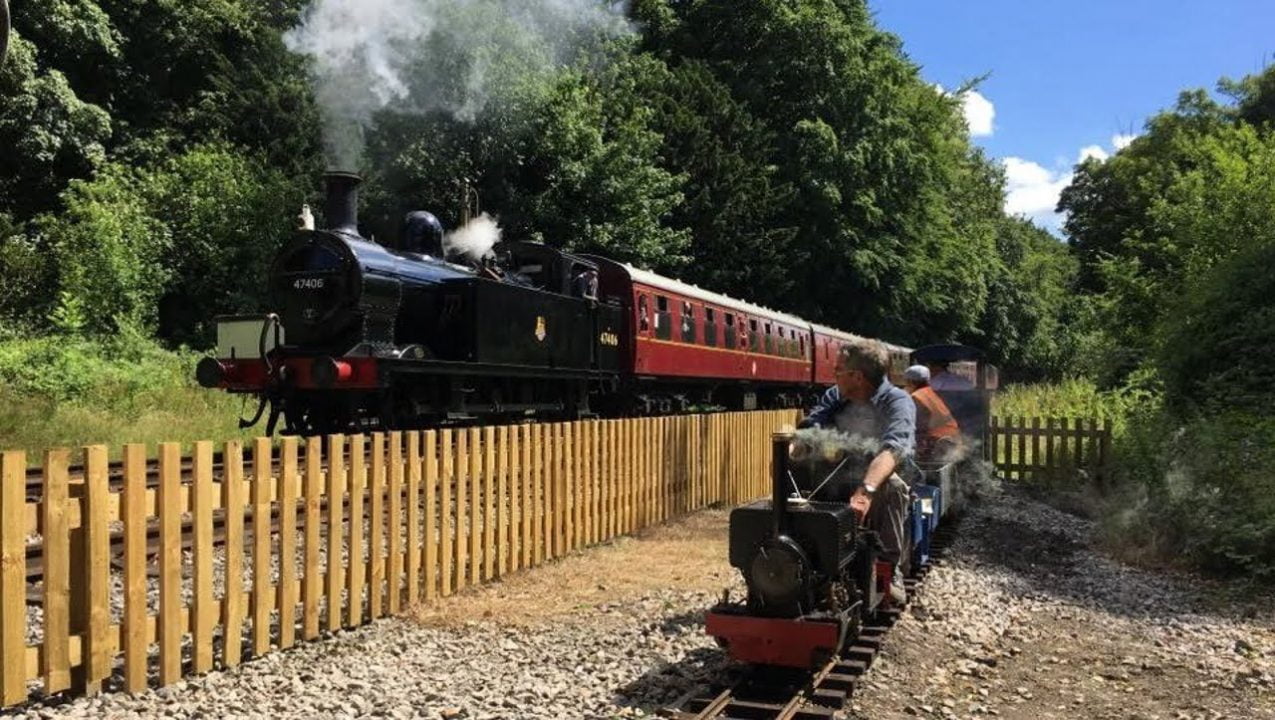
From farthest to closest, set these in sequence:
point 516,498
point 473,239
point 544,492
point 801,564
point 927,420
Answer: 1. point 473,239
2. point 927,420
3. point 544,492
4. point 516,498
5. point 801,564

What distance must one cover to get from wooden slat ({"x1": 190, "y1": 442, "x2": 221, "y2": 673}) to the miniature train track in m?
2.20

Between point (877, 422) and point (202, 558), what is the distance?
3.42m

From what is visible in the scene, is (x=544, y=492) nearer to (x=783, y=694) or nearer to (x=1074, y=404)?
(x=783, y=694)

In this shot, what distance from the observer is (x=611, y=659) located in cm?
517

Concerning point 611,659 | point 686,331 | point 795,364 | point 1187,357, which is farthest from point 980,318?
point 611,659

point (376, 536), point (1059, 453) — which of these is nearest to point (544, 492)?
point (376, 536)

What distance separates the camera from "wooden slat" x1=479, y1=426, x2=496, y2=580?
22.9 ft

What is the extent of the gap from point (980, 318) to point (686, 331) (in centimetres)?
3344

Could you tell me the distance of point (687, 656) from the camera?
5.26 metres

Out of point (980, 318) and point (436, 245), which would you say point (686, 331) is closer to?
point (436, 245)

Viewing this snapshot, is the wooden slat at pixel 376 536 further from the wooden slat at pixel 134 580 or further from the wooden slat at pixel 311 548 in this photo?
the wooden slat at pixel 134 580

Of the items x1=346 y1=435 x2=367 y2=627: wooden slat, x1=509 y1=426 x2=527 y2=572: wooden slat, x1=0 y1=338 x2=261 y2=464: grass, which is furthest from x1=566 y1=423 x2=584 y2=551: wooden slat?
x1=0 y1=338 x2=261 y2=464: grass

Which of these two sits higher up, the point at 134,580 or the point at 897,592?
the point at 134,580

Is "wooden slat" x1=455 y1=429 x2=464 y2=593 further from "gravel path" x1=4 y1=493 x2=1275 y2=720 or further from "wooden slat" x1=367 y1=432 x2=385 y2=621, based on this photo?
"wooden slat" x1=367 y1=432 x2=385 y2=621
